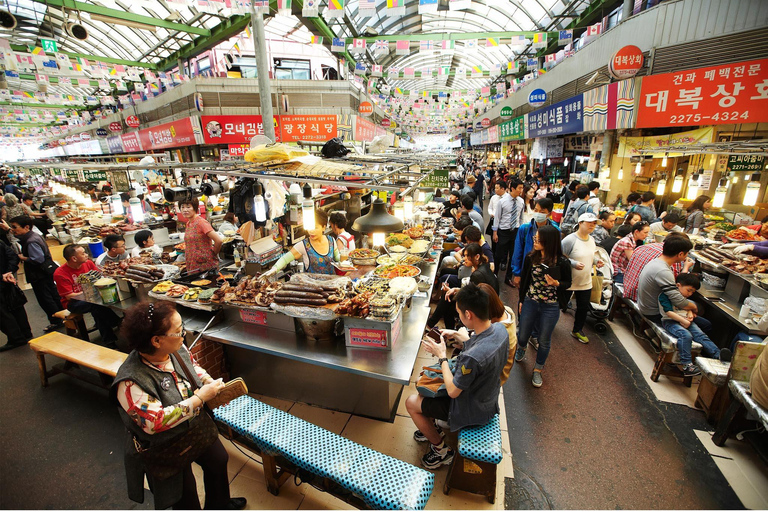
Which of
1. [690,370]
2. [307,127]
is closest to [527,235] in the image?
[690,370]

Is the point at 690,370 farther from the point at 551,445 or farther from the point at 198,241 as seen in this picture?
the point at 198,241

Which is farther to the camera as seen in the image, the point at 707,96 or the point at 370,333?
the point at 707,96

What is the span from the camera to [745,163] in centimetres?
774

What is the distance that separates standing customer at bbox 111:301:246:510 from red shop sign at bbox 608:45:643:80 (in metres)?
11.3

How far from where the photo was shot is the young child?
14.3ft

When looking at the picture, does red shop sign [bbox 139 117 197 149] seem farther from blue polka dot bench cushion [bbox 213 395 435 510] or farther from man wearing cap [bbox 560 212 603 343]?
man wearing cap [bbox 560 212 603 343]

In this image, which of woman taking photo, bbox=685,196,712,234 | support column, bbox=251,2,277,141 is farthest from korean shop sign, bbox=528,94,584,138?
support column, bbox=251,2,277,141

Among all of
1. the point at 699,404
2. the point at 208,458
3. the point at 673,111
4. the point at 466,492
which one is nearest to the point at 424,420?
the point at 466,492

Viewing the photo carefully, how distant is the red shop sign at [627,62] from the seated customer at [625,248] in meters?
4.93

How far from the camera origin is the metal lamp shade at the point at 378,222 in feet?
11.6

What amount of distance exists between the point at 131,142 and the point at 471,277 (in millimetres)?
24722

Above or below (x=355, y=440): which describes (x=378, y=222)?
above

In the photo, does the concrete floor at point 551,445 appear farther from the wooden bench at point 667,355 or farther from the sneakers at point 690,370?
the sneakers at point 690,370

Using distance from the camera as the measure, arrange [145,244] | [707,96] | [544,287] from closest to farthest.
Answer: [544,287], [145,244], [707,96]
